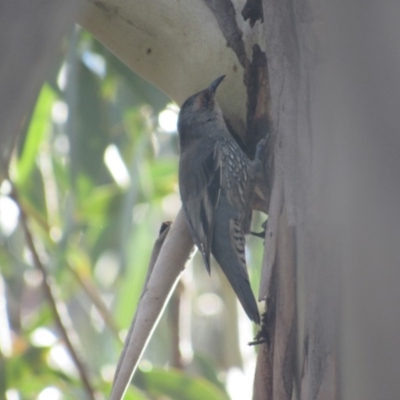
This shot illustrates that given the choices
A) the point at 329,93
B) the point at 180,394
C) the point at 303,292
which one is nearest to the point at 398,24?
the point at 329,93

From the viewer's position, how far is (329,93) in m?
0.68

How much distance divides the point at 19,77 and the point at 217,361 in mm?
3652

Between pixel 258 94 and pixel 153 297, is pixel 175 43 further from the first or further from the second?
pixel 153 297

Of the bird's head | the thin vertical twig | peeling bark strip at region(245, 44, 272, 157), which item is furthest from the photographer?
the thin vertical twig

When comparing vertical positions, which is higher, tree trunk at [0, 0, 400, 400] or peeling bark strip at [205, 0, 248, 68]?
peeling bark strip at [205, 0, 248, 68]

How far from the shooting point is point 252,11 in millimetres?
1527

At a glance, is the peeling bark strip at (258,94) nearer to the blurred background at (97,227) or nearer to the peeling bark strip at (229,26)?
the peeling bark strip at (229,26)

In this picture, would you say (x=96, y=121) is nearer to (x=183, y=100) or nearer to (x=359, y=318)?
(x=183, y=100)

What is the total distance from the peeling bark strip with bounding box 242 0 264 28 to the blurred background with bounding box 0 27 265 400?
40.3 inches

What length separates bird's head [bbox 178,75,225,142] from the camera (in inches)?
65.7

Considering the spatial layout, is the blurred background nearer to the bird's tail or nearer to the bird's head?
the bird's head

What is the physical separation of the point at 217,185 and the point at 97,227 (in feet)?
3.99

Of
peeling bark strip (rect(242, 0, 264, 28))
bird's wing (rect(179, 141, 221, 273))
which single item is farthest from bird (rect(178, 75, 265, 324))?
peeling bark strip (rect(242, 0, 264, 28))

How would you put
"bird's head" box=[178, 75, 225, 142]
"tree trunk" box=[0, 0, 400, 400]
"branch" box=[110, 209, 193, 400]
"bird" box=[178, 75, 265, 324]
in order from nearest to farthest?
"tree trunk" box=[0, 0, 400, 400] → "branch" box=[110, 209, 193, 400] → "bird's head" box=[178, 75, 225, 142] → "bird" box=[178, 75, 265, 324]
